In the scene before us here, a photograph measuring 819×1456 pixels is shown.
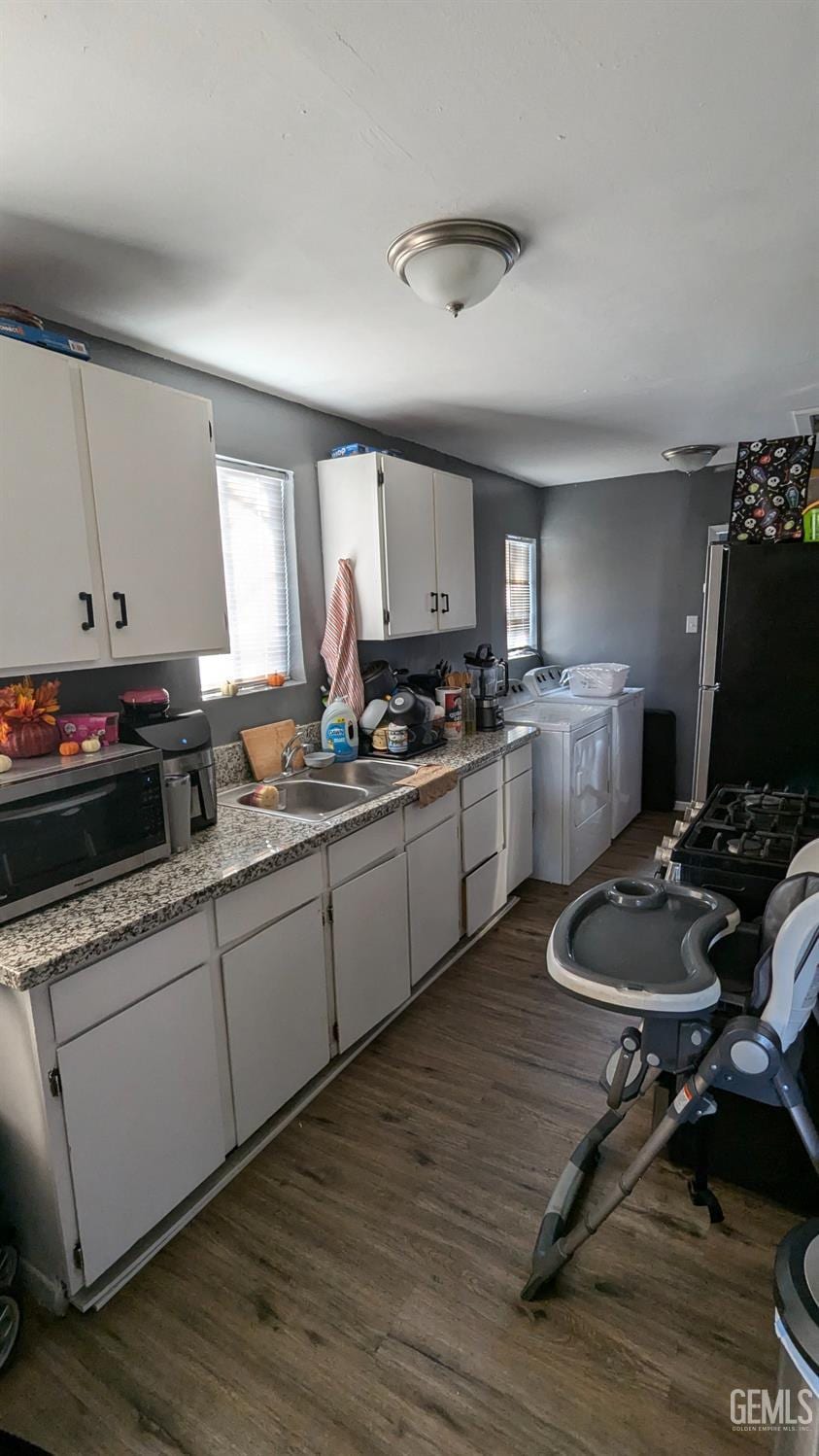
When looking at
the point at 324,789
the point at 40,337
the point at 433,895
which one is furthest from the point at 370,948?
the point at 40,337

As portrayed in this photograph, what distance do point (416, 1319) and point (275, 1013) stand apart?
2.51 ft

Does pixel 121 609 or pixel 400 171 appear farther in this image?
pixel 121 609

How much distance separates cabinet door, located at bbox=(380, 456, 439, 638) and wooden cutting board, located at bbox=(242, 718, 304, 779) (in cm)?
64

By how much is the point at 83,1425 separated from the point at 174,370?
8.85ft

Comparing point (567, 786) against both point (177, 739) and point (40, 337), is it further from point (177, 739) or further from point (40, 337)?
point (40, 337)

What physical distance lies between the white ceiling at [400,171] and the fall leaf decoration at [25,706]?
997mm

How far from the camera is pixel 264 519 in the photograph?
8.80 feet

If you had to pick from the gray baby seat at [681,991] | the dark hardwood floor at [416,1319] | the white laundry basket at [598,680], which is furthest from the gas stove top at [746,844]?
the white laundry basket at [598,680]

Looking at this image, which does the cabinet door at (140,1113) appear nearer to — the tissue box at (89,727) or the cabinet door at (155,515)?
the tissue box at (89,727)

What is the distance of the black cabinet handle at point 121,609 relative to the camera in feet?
5.82

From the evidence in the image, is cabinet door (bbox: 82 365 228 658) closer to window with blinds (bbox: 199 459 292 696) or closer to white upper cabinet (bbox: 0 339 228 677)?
white upper cabinet (bbox: 0 339 228 677)

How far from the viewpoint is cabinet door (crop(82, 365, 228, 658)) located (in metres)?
1.72

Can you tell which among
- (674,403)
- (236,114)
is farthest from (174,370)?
(674,403)

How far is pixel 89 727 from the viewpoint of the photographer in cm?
177
